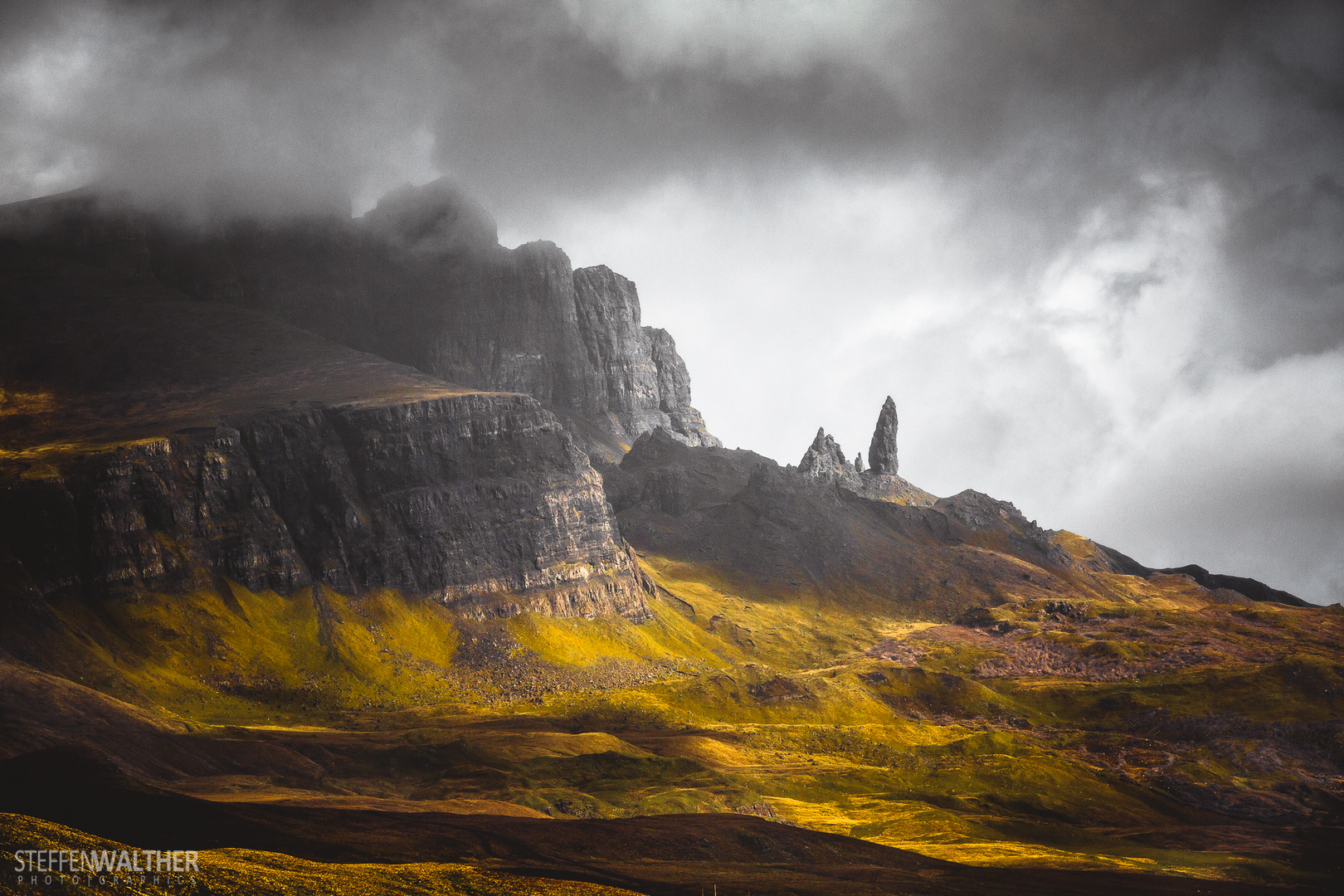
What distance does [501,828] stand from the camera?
145 meters

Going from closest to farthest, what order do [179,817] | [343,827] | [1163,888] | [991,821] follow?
[179,817], [343,827], [1163,888], [991,821]

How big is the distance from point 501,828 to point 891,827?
264ft

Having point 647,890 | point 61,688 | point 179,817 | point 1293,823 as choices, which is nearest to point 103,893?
point 179,817

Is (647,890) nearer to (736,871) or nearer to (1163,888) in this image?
(736,871)

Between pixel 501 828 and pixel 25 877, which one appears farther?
pixel 501 828

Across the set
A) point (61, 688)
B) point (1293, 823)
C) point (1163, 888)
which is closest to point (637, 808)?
point (1163, 888)

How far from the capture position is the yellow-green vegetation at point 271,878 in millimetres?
87688

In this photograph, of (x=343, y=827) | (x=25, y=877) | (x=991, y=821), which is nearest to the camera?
(x=25, y=877)

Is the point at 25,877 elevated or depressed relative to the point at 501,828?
elevated

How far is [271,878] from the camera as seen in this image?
3821 inches

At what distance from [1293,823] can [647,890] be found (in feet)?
533

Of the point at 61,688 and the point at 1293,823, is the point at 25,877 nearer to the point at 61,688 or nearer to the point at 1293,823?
the point at 61,688

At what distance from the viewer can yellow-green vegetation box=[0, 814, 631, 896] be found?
87.7 m

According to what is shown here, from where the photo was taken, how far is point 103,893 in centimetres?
8562
